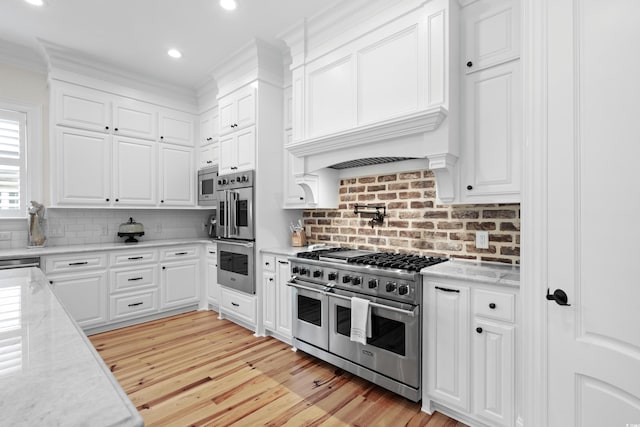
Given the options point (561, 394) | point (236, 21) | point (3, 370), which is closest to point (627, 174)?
point (561, 394)

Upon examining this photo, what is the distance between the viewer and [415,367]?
7.02ft

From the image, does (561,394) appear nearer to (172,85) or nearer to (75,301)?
(75,301)

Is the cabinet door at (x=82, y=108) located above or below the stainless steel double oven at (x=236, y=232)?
above

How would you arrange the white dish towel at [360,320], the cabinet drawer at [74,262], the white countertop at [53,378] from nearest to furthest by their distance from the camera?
1. the white countertop at [53,378]
2. the white dish towel at [360,320]
3. the cabinet drawer at [74,262]

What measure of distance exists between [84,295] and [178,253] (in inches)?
41.6

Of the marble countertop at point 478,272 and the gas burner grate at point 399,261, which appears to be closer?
the marble countertop at point 478,272

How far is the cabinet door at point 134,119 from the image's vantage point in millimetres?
3938

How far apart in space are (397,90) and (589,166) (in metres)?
1.47

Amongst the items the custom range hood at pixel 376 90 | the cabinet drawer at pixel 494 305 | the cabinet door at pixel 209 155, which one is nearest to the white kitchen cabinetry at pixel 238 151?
the cabinet door at pixel 209 155

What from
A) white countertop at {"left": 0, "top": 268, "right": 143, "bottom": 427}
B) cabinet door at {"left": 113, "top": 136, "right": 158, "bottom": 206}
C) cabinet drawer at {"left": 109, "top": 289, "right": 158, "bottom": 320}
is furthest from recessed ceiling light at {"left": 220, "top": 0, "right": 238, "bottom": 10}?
cabinet drawer at {"left": 109, "top": 289, "right": 158, "bottom": 320}

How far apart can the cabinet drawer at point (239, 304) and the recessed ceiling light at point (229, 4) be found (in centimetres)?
277

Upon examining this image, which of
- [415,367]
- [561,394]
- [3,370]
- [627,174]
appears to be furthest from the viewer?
[415,367]

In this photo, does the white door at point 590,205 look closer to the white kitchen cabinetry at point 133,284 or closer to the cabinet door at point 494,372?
the cabinet door at point 494,372

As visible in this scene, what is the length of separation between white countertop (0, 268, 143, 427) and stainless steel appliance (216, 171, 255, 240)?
2358mm
